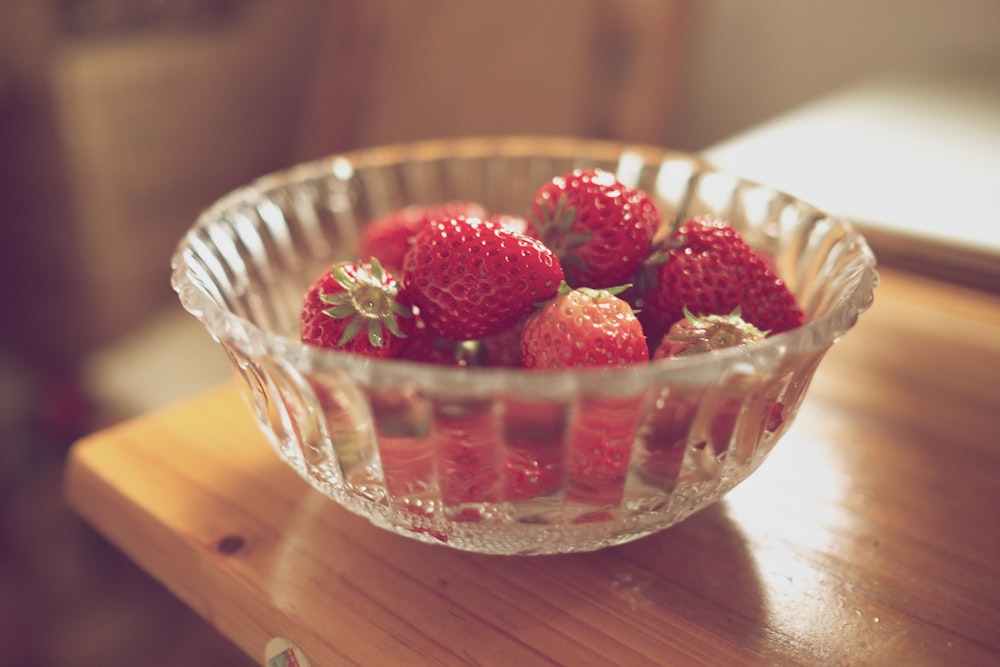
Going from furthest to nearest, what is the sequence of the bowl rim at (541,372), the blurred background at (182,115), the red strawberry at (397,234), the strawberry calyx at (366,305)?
the blurred background at (182,115) < the red strawberry at (397,234) < the strawberry calyx at (366,305) < the bowl rim at (541,372)

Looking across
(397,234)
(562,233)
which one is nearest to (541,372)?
(562,233)

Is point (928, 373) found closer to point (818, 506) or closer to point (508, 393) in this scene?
point (818, 506)

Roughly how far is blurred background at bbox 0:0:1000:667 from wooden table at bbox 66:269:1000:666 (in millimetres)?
586

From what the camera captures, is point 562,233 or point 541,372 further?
point 562,233

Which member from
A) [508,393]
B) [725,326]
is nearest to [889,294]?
[725,326]

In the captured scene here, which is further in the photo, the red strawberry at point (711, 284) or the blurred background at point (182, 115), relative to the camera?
the blurred background at point (182, 115)

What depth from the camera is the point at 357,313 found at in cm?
47

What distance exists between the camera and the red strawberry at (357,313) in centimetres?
47

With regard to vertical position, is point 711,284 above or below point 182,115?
above

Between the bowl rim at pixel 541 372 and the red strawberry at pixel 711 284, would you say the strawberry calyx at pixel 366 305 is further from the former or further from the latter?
the red strawberry at pixel 711 284

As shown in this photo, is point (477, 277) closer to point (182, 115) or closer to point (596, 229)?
point (596, 229)

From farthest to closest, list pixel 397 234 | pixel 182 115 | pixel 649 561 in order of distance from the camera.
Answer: pixel 182 115 < pixel 397 234 < pixel 649 561

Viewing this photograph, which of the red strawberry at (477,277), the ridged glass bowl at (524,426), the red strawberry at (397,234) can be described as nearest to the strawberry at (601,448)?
the ridged glass bowl at (524,426)

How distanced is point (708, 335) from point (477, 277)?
136 millimetres
